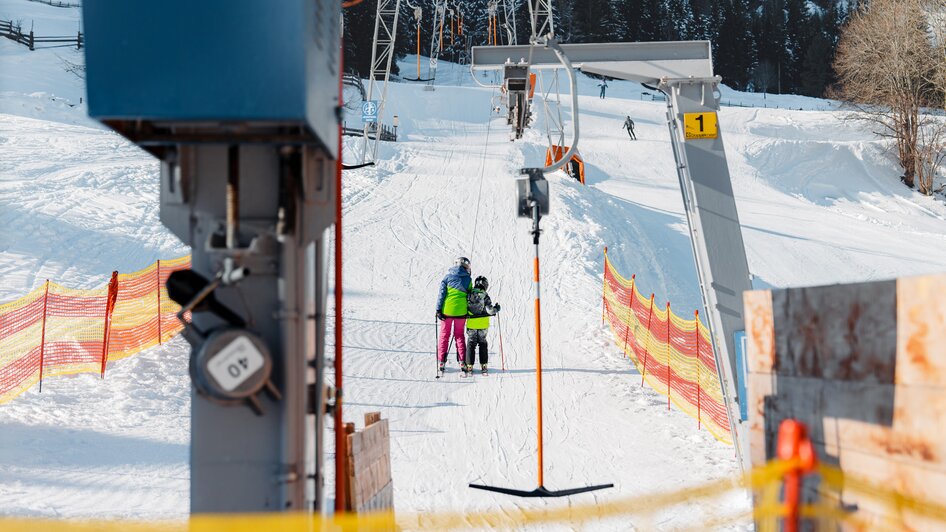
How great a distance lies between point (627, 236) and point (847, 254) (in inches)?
272

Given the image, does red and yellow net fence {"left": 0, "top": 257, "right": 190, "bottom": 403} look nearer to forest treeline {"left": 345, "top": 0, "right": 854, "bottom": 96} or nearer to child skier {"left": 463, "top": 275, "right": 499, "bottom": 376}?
child skier {"left": 463, "top": 275, "right": 499, "bottom": 376}

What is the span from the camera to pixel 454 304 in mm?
12172

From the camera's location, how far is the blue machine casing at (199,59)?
11.2 ft

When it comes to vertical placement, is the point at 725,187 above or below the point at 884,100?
below

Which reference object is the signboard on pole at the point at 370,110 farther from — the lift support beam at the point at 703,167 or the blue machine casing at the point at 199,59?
the blue machine casing at the point at 199,59

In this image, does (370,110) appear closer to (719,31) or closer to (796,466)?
(796,466)

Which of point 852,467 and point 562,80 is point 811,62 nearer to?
point 562,80

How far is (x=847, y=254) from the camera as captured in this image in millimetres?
24250

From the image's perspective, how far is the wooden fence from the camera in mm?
47812

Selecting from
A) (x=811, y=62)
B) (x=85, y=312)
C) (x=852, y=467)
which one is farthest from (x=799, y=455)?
(x=811, y=62)

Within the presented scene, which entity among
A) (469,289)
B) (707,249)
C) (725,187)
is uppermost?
(725,187)

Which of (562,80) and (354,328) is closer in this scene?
(354,328)

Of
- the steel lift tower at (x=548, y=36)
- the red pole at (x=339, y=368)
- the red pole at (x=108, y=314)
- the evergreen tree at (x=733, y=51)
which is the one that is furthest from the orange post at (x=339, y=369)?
the evergreen tree at (x=733, y=51)

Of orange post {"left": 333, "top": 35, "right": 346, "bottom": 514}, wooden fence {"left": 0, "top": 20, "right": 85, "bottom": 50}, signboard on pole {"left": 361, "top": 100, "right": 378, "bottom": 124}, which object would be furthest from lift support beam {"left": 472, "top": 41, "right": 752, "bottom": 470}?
wooden fence {"left": 0, "top": 20, "right": 85, "bottom": 50}
